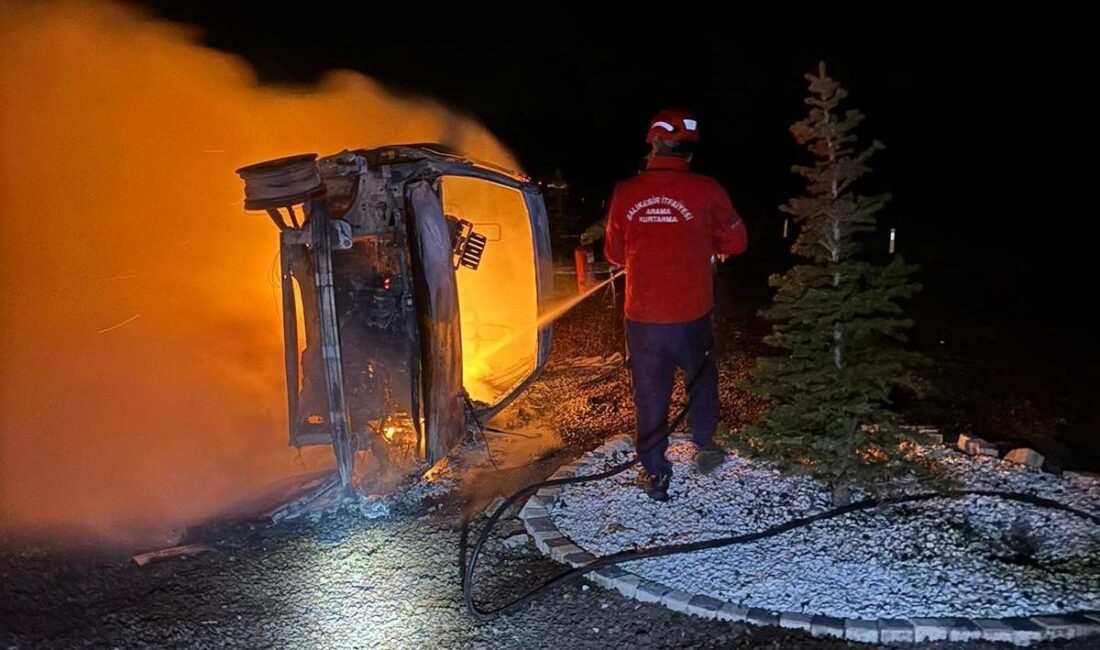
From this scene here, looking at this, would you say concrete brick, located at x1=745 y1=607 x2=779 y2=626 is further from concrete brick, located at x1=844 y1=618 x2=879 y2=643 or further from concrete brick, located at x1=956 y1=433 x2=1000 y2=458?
concrete brick, located at x1=956 y1=433 x2=1000 y2=458

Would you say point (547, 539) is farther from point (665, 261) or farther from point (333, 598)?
point (665, 261)

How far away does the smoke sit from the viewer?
274 inches

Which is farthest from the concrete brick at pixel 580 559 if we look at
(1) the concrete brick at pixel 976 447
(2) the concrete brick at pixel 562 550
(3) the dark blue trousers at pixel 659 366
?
(1) the concrete brick at pixel 976 447

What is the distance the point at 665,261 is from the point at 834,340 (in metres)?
1.11

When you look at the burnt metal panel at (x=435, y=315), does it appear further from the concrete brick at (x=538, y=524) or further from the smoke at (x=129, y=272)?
the smoke at (x=129, y=272)

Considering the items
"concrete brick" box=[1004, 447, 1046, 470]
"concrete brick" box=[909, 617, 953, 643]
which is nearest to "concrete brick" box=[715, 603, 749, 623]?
"concrete brick" box=[909, 617, 953, 643]

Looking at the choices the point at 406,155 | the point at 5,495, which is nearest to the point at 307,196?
the point at 406,155

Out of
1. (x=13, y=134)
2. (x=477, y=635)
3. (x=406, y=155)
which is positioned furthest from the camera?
(x=13, y=134)

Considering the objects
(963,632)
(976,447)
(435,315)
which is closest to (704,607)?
(963,632)

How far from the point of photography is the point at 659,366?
5758 millimetres

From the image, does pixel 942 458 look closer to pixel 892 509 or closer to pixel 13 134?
pixel 892 509

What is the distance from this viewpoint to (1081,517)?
5195 mm

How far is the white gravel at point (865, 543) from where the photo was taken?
14.7 ft

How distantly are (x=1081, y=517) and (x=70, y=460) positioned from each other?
6.86 meters
